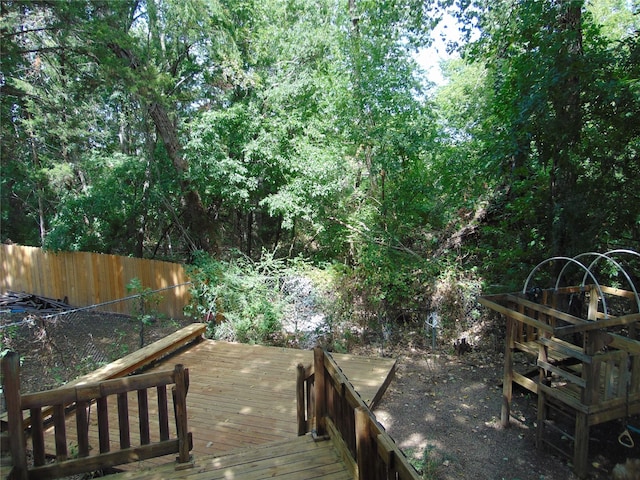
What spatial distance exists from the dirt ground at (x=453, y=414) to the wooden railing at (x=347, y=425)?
114 cm

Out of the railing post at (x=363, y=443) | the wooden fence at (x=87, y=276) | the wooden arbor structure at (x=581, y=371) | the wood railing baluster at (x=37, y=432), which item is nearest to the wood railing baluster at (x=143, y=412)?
the wood railing baluster at (x=37, y=432)

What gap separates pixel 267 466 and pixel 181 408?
0.75 meters

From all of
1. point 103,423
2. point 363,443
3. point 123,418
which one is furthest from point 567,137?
point 103,423

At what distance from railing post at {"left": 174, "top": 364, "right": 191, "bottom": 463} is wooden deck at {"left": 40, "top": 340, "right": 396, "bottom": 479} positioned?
119 millimetres

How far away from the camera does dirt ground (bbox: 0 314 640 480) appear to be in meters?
3.70

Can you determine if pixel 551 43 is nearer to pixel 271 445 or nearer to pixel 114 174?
pixel 271 445

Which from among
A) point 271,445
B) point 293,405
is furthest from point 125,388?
point 293,405

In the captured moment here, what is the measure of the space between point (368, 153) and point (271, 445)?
7.16 metres

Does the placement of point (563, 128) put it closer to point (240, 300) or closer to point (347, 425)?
point (347, 425)

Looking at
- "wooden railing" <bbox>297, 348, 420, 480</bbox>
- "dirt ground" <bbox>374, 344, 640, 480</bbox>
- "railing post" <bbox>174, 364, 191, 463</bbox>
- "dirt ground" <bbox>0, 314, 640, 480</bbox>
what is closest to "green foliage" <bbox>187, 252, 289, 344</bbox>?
"dirt ground" <bbox>0, 314, 640, 480</bbox>

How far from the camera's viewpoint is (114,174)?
34.5ft

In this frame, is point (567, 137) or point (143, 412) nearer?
point (143, 412)

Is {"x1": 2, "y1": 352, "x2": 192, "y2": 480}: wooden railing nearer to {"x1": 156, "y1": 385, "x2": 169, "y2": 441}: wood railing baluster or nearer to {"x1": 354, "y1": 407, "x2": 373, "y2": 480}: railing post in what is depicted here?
{"x1": 156, "y1": 385, "x2": 169, "y2": 441}: wood railing baluster

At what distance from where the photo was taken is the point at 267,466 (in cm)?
276
